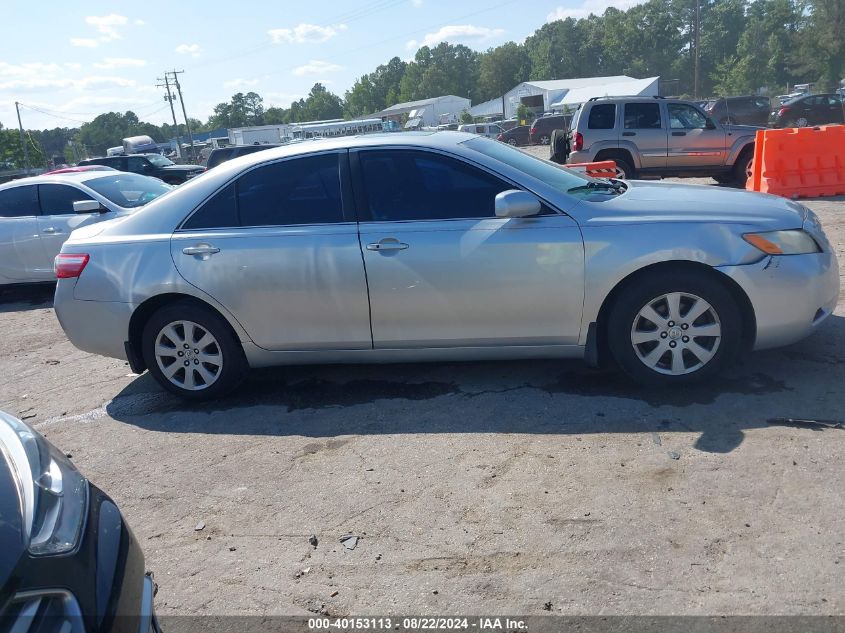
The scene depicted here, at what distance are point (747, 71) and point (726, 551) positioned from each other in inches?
3447

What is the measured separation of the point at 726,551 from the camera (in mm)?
3018

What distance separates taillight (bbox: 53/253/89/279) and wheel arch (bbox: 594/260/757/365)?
3.50 metres

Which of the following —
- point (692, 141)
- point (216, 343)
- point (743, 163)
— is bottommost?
point (743, 163)

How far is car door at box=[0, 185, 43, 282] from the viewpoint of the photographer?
32.6 ft

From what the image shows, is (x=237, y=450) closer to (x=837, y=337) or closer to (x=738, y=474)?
(x=738, y=474)

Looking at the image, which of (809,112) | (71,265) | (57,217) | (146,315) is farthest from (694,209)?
(809,112)

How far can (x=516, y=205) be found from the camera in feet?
Result: 14.7

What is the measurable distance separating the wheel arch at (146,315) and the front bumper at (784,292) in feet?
10.5

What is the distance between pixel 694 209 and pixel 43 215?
866 cm

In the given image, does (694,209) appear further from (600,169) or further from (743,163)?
(743,163)

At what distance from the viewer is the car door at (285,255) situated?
483 cm

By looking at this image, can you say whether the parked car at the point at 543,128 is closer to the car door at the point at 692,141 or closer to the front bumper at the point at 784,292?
the car door at the point at 692,141

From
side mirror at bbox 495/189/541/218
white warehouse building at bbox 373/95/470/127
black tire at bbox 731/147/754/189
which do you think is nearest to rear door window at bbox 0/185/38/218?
side mirror at bbox 495/189/541/218

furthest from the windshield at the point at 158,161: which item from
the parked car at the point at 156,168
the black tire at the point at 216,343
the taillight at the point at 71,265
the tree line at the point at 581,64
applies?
the tree line at the point at 581,64
